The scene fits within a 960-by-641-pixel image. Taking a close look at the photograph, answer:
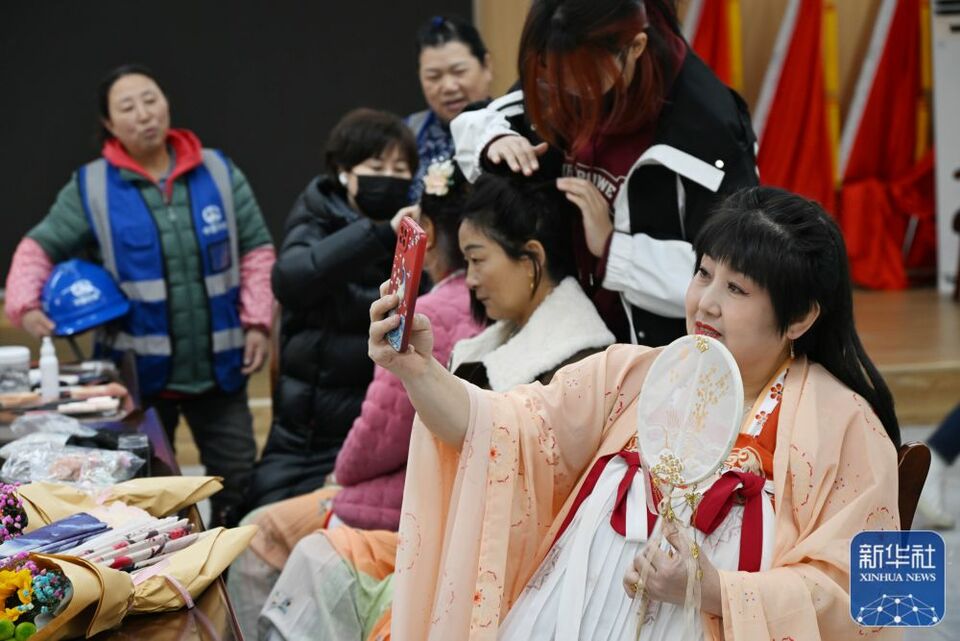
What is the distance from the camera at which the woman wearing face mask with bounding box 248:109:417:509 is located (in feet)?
10.2

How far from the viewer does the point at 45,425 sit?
2590 mm

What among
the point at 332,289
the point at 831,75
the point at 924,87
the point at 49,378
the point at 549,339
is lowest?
the point at 924,87

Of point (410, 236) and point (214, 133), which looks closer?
point (410, 236)

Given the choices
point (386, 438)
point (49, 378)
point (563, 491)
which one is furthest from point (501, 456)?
point (49, 378)

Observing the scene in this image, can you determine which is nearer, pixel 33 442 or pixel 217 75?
pixel 33 442

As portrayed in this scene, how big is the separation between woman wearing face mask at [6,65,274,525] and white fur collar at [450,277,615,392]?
5.04 ft

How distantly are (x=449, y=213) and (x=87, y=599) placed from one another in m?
1.30

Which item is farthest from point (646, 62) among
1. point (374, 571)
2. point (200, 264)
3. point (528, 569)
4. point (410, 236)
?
point (200, 264)

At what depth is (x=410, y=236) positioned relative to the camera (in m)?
1.60

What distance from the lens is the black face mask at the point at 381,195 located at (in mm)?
3115

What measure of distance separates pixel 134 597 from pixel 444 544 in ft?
1.43

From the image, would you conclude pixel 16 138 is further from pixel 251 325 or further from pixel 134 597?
pixel 134 597

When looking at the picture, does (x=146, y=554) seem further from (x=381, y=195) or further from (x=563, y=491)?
(x=381, y=195)

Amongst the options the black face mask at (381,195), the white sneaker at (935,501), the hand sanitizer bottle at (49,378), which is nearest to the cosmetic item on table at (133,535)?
the hand sanitizer bottle at (49,378)
